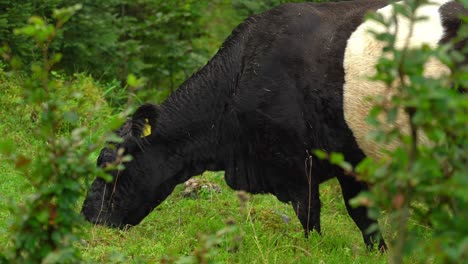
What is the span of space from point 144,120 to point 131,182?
58cm

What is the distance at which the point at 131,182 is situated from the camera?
274 inches

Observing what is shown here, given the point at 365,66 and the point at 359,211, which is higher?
the point at 365,66

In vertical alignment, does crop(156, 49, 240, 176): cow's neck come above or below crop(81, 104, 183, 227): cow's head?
above

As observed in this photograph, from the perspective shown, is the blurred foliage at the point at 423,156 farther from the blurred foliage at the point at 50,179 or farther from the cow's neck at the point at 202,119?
the cow's neck at the point at 202,119

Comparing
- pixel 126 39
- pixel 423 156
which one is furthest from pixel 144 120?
pixel 126 39

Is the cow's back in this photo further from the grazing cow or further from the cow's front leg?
the cow's front leg

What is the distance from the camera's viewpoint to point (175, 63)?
1197 centimetres

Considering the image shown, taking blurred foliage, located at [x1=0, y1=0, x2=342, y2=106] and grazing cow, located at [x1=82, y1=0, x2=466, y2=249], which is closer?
grazing cow, located at [x1=82, y1=0, x2=466, y2=249]

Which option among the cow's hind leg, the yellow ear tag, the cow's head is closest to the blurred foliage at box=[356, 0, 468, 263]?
the cow's hind leg

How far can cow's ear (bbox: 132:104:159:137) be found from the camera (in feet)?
22.0

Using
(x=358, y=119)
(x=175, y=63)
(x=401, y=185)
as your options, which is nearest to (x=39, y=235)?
(x=401, y=185)

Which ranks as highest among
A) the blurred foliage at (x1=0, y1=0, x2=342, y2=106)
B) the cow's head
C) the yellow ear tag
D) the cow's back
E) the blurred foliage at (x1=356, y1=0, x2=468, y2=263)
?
the blurred foliage at (x1=356, y1=0, x2=468, y2=263)

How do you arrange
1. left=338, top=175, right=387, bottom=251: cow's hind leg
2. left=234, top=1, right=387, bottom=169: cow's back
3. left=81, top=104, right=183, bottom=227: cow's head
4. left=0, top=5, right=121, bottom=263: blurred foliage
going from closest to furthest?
left=0, top=5, right=121, bottom=263: blurred foliage → left=234, top=1, right=387, bottom=169: cow's back → left=338, top=175, right=387, bottom=251: cow's hind leg → left=81, top=104, right=183, bottom=227: cow's head

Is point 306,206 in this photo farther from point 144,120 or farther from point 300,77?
point 144,120
